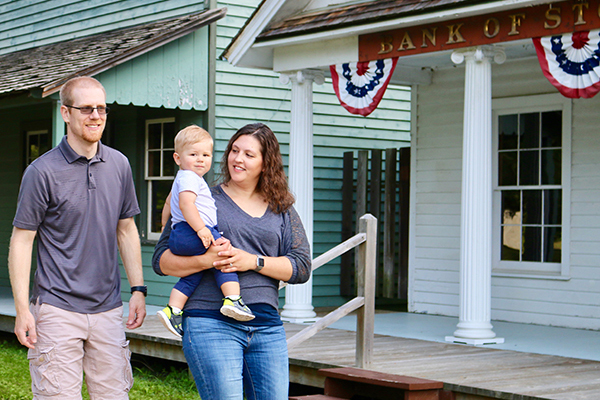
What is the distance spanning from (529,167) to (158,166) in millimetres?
4833

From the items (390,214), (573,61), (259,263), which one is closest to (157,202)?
(390,214)

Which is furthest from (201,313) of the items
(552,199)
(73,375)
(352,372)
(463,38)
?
(552,199)

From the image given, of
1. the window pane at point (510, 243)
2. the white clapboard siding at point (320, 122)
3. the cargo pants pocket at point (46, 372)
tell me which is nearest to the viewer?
the cargo pants pocket at point (46, 372)

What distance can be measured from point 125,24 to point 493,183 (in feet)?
18.4

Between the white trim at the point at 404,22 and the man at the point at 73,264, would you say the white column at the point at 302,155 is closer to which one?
the white trim at the point at 404,22

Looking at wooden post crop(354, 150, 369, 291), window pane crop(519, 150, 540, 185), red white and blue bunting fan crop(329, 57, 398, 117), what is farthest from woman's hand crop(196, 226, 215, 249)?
wooden post crop(354, 150, 369, 291)

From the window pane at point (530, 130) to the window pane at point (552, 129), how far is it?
71 millimetres

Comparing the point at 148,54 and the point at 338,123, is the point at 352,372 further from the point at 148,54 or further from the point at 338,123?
the point at 338,123

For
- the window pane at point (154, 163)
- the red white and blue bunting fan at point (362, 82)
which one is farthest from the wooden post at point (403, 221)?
the window pane at point (154, 163)

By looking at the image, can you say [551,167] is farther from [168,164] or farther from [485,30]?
[168,164]

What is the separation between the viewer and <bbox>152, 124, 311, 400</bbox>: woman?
3.21m

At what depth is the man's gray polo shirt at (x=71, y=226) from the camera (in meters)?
3.59

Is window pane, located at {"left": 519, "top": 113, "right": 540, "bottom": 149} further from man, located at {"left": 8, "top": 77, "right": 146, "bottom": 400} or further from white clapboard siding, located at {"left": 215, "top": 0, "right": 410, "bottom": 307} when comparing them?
man, located at {"left": 8, "top": 77, "right": 146, "bottom": 400}

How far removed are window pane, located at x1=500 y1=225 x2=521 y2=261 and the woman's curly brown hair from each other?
20.3 ft
